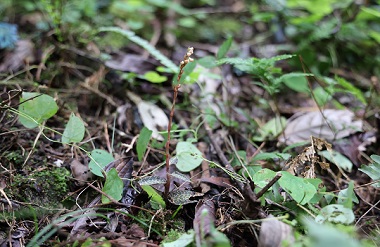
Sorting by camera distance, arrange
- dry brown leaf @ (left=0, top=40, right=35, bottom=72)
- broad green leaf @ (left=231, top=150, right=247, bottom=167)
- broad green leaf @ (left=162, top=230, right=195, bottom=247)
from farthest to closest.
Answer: dry brown leaf @ (left=0, top=40, right=35, bottom=72) < broad green leaf @ (left=231, top=150, right=247, bottom=167) < broad green leaf @ (left=162, top=230, right=195, bottom=247)

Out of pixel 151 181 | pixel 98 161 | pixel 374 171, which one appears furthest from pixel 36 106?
pixel 374 171

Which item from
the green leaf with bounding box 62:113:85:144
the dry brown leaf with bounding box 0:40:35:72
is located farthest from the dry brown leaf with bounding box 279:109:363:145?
the dry brown leaf with bounding box 0:40:35:72

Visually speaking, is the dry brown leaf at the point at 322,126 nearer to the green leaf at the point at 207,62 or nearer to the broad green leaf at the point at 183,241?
the green leaf at the point at 207,62

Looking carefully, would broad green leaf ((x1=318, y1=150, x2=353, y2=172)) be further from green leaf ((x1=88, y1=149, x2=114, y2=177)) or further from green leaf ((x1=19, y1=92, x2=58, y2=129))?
green leaf ((x1=19, y1=92, x2=58, y2=129))

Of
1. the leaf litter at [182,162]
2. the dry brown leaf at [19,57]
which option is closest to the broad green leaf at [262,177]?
the leaf litter at [182,162]

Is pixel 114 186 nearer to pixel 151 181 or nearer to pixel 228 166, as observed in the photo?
pixel 151 181
